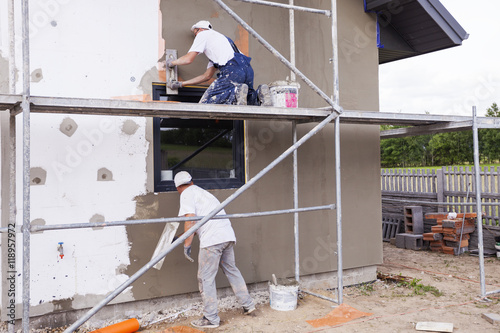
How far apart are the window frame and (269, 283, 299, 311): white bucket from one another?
4.65 ft

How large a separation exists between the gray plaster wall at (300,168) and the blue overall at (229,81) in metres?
0.62

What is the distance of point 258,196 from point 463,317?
2.87m

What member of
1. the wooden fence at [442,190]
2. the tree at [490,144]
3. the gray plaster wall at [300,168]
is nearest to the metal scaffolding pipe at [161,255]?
the gray plaster wall at [300,168]

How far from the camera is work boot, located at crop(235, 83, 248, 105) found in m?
5.04

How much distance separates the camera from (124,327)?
4754mm

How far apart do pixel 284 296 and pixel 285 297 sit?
18 millimetres

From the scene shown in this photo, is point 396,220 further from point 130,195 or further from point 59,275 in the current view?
point 59,275

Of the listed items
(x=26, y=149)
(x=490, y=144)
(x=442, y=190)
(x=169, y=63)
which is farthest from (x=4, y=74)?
(x=490, y=144)

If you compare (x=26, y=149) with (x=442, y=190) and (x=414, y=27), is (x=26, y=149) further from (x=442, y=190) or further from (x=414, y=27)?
(x=442, y=190)

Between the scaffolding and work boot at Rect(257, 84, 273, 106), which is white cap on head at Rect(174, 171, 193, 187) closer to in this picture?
the scaffolding

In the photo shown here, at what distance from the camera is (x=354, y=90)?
675cm

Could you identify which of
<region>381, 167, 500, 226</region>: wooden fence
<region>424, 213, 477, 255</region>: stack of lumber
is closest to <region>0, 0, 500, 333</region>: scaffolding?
<region>424, 213, 477, 255</region>: stack of lumber

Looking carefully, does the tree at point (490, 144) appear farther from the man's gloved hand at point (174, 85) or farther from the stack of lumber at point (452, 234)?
the man's gloved hand at point (174, 85)

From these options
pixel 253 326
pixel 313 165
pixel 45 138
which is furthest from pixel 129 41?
pixel 253 326
